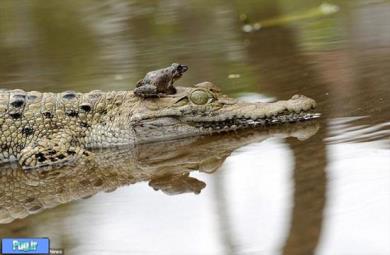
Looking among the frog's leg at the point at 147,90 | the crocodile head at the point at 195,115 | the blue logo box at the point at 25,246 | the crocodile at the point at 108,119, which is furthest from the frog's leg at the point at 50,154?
the blue logo box at the point at 25,246

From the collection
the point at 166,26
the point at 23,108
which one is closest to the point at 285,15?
the point at 166,26

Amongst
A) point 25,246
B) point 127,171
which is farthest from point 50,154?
point 25,246

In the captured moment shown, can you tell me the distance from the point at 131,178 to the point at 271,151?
3.51 ft

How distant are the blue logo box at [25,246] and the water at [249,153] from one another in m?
0.12

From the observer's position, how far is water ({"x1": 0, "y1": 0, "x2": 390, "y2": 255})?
14.6 ft

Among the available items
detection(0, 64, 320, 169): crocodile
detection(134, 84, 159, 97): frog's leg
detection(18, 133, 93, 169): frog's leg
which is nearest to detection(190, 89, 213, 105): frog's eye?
detection(0, 64, 320, 169): crocodile

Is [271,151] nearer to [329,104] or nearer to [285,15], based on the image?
[329,104]

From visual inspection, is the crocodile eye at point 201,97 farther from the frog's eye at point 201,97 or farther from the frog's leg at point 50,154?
the frog's leg at point 50,154

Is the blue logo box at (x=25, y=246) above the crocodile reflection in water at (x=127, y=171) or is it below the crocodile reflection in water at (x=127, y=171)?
below

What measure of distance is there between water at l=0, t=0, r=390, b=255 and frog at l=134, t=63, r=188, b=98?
20.3 inches

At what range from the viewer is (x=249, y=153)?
6039mm

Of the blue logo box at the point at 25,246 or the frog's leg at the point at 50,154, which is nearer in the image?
the blue logo box at the point at 25,246

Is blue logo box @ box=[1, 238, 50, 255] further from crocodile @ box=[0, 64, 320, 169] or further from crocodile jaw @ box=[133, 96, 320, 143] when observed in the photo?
crocodile jaw @ box=[133, 96, 320, 143]

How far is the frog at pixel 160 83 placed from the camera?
687 cm
